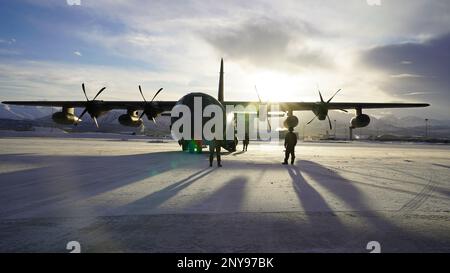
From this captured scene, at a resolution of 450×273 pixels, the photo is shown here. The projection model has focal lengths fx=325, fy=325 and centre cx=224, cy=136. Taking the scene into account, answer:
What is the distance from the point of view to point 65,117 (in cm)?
2658

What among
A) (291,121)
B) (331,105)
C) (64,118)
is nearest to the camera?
(291,121)

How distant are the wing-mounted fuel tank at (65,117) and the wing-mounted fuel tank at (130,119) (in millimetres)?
3899

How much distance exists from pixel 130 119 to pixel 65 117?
5270 mm

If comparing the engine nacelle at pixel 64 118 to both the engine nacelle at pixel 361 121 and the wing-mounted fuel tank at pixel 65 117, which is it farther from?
the engine nacelle at pixel 361 121

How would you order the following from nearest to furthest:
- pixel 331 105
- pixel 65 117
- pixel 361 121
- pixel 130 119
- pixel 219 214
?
pixel 219 214 < pixel 361 121 < pixel 65 117 < pixel 130 119 < pixel 331 105

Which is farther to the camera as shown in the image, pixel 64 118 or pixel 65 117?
pixel 65 117

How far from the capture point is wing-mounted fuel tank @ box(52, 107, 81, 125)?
86.3 ft

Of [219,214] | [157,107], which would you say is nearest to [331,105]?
[157,107]

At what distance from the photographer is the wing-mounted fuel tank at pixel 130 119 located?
26625mm

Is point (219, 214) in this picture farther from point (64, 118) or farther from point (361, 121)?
point (64, 118)

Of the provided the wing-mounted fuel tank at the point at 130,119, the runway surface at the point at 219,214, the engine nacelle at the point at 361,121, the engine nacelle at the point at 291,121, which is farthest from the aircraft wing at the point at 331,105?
the runway surface at the point at 219,214

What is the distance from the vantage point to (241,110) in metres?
27.8

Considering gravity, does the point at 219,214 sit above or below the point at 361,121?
below
